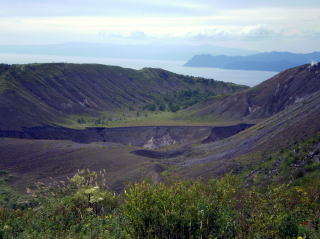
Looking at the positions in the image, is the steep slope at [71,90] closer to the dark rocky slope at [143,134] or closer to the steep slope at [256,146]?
the dark rocky slope at [143,134]

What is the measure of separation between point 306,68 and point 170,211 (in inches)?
2560

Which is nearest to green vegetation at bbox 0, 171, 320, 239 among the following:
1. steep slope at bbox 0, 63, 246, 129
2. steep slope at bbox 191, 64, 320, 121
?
steep slope at bbox 0, 63, 246, 129

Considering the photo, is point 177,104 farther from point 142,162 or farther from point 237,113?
point 142,162

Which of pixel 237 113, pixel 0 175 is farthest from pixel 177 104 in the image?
pixel 0 175

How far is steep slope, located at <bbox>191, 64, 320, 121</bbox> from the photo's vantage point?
211 feet

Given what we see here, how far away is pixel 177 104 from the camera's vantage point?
9838cm

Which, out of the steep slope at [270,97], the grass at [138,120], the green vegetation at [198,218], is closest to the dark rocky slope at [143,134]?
the grass at [138,120]

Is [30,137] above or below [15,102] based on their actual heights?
below

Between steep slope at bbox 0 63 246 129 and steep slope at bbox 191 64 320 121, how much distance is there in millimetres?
26781

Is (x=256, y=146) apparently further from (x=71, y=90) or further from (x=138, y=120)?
(x=71, y=90)

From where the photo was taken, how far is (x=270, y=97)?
68.9 metres

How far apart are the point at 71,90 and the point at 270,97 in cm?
4583

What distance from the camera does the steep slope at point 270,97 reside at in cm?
6425

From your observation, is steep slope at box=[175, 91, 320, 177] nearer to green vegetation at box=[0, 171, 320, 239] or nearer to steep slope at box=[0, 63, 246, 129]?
green vegetation at box=[0, 171, 320, 239]
